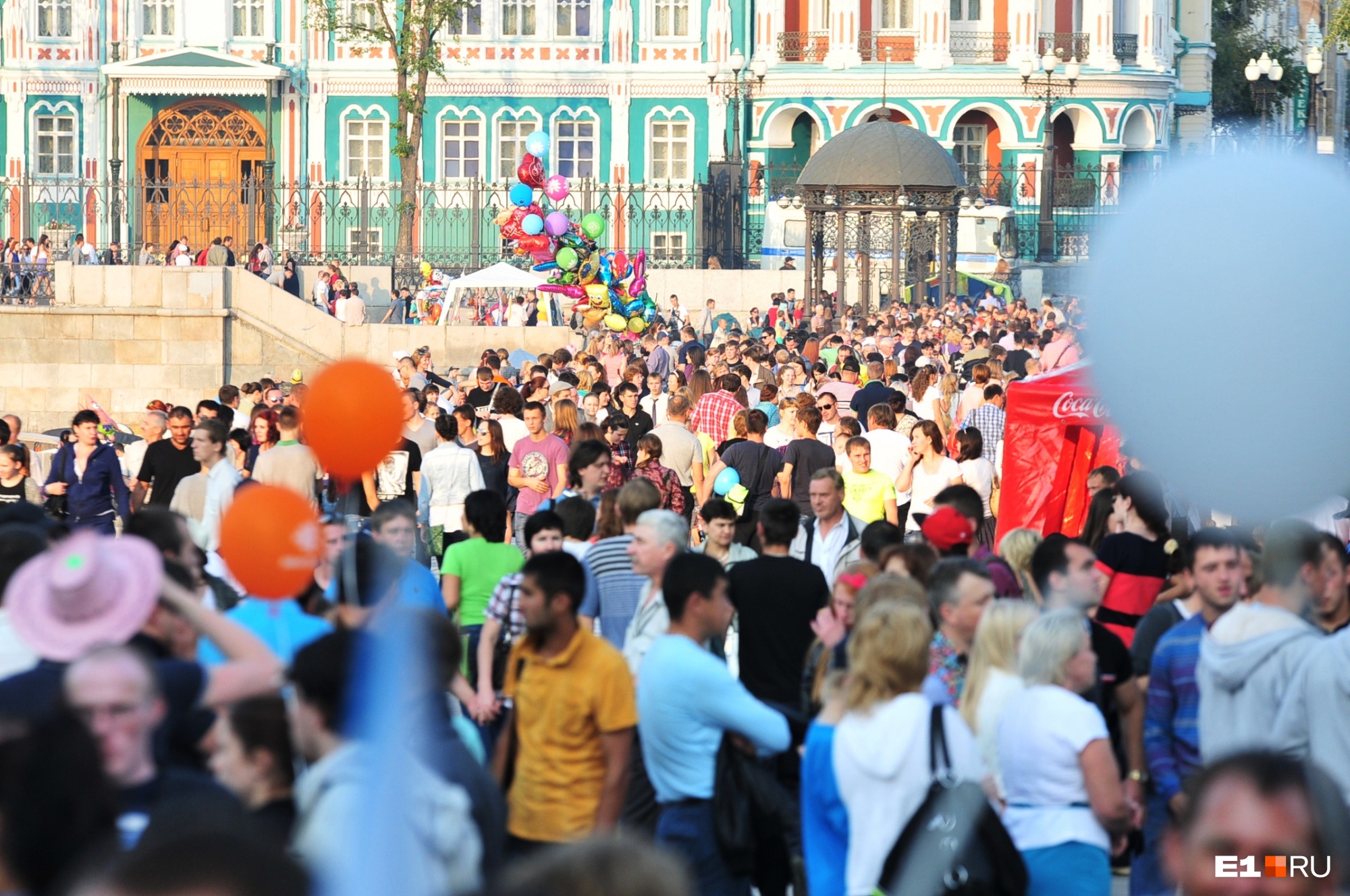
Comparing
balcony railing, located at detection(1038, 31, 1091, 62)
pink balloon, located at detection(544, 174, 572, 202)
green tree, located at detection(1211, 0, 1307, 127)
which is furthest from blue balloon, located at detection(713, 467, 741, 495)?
green tree, located at detection(1211, 0, 1307, 127)

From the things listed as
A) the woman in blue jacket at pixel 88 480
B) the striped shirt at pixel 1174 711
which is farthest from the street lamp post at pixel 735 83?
the striped shirt at pixel 1174 711

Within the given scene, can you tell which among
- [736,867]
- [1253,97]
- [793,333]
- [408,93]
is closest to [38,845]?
[736,867]

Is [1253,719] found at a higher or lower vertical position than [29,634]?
lower

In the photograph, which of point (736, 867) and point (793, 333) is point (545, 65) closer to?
point (793, 333)

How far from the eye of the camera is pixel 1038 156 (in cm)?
4644

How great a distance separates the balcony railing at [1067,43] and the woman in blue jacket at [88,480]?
38101mm

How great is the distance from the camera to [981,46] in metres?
47.0

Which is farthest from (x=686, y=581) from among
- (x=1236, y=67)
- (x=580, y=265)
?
(x=1236, y=67)

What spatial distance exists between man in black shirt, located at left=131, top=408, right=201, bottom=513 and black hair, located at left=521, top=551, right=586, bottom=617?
6.30 m

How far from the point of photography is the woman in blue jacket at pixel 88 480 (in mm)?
11750

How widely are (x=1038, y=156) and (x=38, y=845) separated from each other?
44609mm

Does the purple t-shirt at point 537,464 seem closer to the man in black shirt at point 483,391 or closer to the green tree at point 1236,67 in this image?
the man in black shirt at point 483,391

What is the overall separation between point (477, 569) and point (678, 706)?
263cm

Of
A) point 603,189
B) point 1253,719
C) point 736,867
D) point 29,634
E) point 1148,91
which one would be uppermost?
point 1148,91
